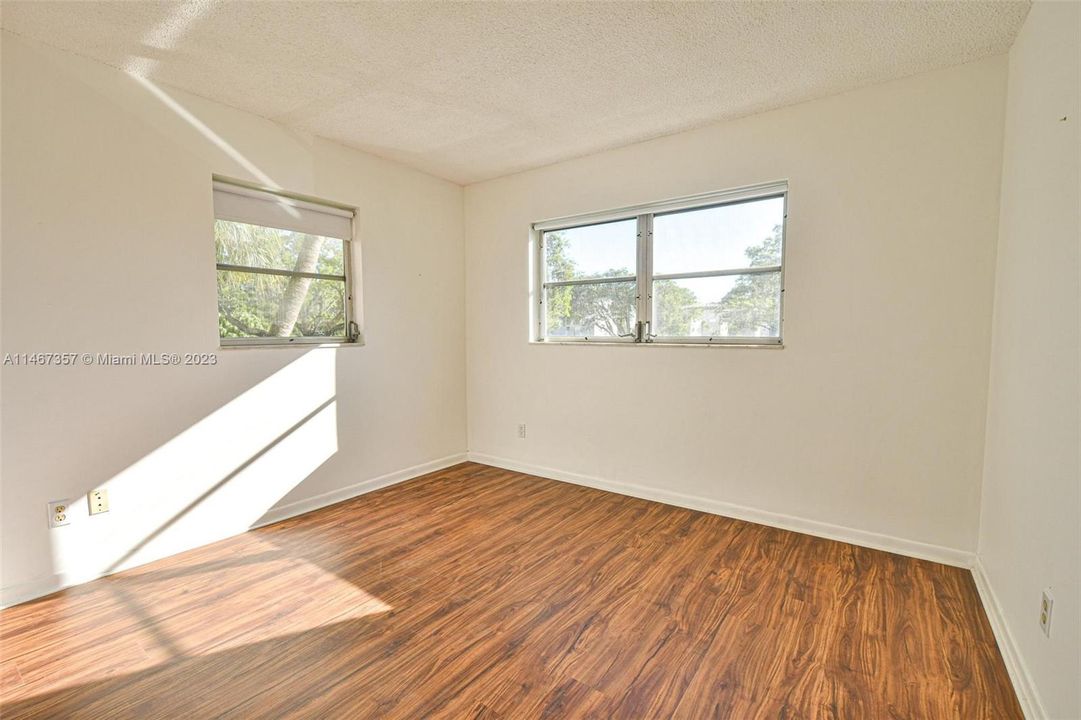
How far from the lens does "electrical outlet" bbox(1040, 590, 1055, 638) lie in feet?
4.80

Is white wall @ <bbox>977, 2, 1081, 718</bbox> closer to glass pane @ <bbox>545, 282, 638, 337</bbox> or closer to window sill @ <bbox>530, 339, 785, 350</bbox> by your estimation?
window sill @ <bbox>530, 339, 785, 350</bbox>

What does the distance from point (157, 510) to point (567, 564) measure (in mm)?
2313

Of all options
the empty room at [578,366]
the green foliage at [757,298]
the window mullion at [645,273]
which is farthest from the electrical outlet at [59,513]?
the green foliage at [757,298]

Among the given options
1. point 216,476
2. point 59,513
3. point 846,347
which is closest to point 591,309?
point 846,347

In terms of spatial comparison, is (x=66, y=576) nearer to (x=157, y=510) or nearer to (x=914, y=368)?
(x=157, y=510)

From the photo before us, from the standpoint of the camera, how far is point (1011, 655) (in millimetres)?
1758

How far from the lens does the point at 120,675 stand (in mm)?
1758

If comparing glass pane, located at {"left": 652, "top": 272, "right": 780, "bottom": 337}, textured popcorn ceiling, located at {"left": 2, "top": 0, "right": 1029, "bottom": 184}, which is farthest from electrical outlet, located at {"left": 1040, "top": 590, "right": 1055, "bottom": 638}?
textured popcorn ceiling, located at {"left": 2, "top": 0, "right": 1029, "bottom": 184}

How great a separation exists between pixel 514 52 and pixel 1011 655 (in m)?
3.29

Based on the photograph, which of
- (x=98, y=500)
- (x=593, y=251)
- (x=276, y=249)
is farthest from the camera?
(x=593, y=251)

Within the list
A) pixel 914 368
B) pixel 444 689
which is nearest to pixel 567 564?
pixel 444 689

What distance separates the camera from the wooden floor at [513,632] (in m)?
1.62

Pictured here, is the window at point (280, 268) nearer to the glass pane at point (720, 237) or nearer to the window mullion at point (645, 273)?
the window mullion at point (645, 273)

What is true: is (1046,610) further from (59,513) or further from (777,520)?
(59,513)
